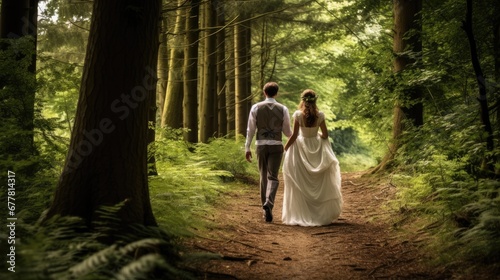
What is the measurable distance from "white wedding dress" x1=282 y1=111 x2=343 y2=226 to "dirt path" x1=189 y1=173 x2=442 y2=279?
0.91 feet

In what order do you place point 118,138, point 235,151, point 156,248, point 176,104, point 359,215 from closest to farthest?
point 156,248
point 118,138
point 359,215
point 176,104
point 235,151

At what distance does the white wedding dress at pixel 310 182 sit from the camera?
9.19 metres

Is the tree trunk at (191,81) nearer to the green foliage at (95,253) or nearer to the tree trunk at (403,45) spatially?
the tree trunk at (403,45)

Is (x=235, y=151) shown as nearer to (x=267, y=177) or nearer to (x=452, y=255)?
(x=267, y=177)

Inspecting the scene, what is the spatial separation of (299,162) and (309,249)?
8.61 feet

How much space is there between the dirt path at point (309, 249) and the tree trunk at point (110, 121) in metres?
1.24

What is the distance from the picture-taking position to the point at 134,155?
550 centimetres

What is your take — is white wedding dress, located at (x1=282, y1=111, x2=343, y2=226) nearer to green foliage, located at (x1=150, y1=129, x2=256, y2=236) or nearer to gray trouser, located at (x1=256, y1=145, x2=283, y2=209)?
gray trouser, located at (x1=256, y1=145, x2=283, y2=209)

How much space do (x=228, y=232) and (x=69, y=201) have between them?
3.07m

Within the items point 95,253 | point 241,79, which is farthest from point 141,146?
point 241,79

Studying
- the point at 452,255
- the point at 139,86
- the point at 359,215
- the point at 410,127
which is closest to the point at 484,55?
the point at 410,127

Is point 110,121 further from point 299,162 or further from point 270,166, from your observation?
point 299,162

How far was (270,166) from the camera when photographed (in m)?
9.30

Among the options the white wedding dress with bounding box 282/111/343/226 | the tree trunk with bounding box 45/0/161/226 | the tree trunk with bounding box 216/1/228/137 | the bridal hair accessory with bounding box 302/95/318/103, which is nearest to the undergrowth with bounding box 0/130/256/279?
the tree trunk with bounding box 45/0/161/226
